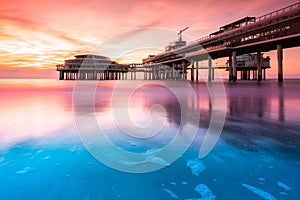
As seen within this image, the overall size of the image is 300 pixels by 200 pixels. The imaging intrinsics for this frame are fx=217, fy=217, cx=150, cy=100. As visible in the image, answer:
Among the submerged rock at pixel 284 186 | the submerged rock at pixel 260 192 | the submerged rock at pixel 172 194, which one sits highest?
the submerged rock at pixel 284 186

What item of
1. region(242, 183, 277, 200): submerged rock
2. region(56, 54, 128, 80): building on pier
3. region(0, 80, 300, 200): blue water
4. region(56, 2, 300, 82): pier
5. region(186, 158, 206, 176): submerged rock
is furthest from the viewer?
region(56, 54, 128, 80): building on pier

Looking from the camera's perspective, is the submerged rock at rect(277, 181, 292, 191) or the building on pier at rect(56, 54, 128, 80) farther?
the building on pier at rect(56, 54, 128, 80)

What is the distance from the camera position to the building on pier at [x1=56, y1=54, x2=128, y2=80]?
13188 centimetres

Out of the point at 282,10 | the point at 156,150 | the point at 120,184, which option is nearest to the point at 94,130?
the point at 156,150

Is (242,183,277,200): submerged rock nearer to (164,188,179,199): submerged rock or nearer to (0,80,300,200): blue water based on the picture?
(0,80,300,200): blue water

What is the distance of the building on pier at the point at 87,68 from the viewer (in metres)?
132

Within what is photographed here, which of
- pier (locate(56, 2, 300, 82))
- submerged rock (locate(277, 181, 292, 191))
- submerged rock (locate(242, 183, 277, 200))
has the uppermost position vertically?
pier (locate(56, 2, 300, 82))

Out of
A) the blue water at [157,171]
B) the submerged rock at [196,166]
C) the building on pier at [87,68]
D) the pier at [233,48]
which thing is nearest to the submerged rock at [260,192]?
the blue water at [157,171]

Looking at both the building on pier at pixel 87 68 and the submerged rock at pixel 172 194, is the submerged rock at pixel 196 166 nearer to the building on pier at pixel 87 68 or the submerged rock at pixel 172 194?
the submerged rock at pixel 172 194

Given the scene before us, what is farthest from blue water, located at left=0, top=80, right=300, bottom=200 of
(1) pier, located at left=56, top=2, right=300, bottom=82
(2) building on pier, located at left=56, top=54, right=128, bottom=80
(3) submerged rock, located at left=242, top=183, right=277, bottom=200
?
(2) building on pier, located at left=56, top=54, right=128, bottom=80

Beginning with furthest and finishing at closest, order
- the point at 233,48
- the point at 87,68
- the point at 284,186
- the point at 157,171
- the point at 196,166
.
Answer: the point at 87,68
the point at 233,48
the point at 196,166
the point at 157,171
the point at 284,186

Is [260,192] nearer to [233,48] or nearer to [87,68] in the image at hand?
[233,48]

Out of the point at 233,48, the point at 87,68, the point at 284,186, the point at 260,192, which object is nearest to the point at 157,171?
the point at 260,192

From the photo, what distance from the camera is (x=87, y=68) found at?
136125mm
